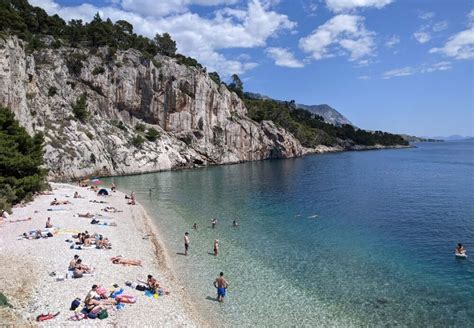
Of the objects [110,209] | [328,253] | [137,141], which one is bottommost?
[328,253]

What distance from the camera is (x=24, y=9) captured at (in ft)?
293

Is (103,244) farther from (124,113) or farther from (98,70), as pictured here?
(98,70)

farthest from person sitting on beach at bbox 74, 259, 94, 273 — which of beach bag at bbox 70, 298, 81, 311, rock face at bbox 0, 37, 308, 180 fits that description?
rock face at bbox 0, 37, 308, 180

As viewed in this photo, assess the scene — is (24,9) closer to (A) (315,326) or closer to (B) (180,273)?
(B) (180,273)

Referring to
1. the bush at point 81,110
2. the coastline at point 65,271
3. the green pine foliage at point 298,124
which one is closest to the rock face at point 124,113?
the bush at point 81,110

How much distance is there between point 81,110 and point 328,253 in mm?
66447

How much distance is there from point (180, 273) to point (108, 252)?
537 cm

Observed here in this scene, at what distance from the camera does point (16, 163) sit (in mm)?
34750

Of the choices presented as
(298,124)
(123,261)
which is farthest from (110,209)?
(298,124)

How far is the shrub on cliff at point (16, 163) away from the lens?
33.8 meters

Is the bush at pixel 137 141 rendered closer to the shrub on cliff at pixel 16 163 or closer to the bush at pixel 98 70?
the bush at pixel 98 70

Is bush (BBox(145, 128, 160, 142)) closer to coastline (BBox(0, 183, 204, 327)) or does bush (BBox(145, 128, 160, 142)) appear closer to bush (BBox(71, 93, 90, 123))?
bush (BBox(71, 93, 90, 123))

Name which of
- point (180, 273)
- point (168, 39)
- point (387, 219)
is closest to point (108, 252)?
point (180, 273)

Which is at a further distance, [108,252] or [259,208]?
[259,208]
